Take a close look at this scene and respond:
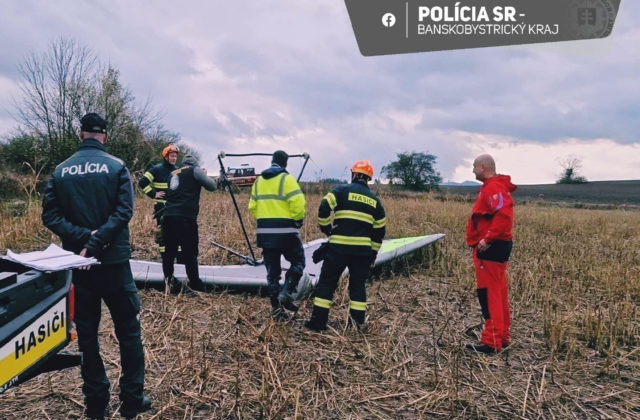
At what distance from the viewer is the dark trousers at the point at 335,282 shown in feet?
15.4

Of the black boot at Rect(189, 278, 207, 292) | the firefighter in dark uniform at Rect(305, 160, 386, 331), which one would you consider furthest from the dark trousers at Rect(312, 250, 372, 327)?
the black boot at Rect(189, 278, 207, 292)

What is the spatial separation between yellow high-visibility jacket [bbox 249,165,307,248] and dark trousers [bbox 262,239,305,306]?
98 mm

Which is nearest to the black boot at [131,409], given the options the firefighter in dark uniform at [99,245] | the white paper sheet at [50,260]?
the firefighter in dark uniform at [99,245]

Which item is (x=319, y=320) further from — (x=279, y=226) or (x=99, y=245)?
(x=99, y=245)

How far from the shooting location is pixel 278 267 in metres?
5.08

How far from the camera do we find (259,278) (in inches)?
230

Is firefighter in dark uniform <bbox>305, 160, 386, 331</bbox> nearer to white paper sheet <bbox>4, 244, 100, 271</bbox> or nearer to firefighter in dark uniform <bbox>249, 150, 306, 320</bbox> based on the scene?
firefighter in dark uniform <bbox>249, 150, 306, 320</bbox>

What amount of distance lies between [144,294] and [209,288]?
800 millimetres

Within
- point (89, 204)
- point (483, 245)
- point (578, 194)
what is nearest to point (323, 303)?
point (483, 245)

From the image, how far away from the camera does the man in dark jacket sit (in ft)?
17.8

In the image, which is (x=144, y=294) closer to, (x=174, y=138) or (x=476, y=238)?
(x=476, y=238)

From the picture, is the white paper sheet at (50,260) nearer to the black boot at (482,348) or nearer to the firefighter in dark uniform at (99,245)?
the firefighter in dark uniform at (99,245)

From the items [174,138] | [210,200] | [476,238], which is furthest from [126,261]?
[174,138]

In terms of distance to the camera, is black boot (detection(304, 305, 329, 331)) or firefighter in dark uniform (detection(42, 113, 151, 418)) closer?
firefighter in dark uniform (detection(42, 113, 151, 418))
